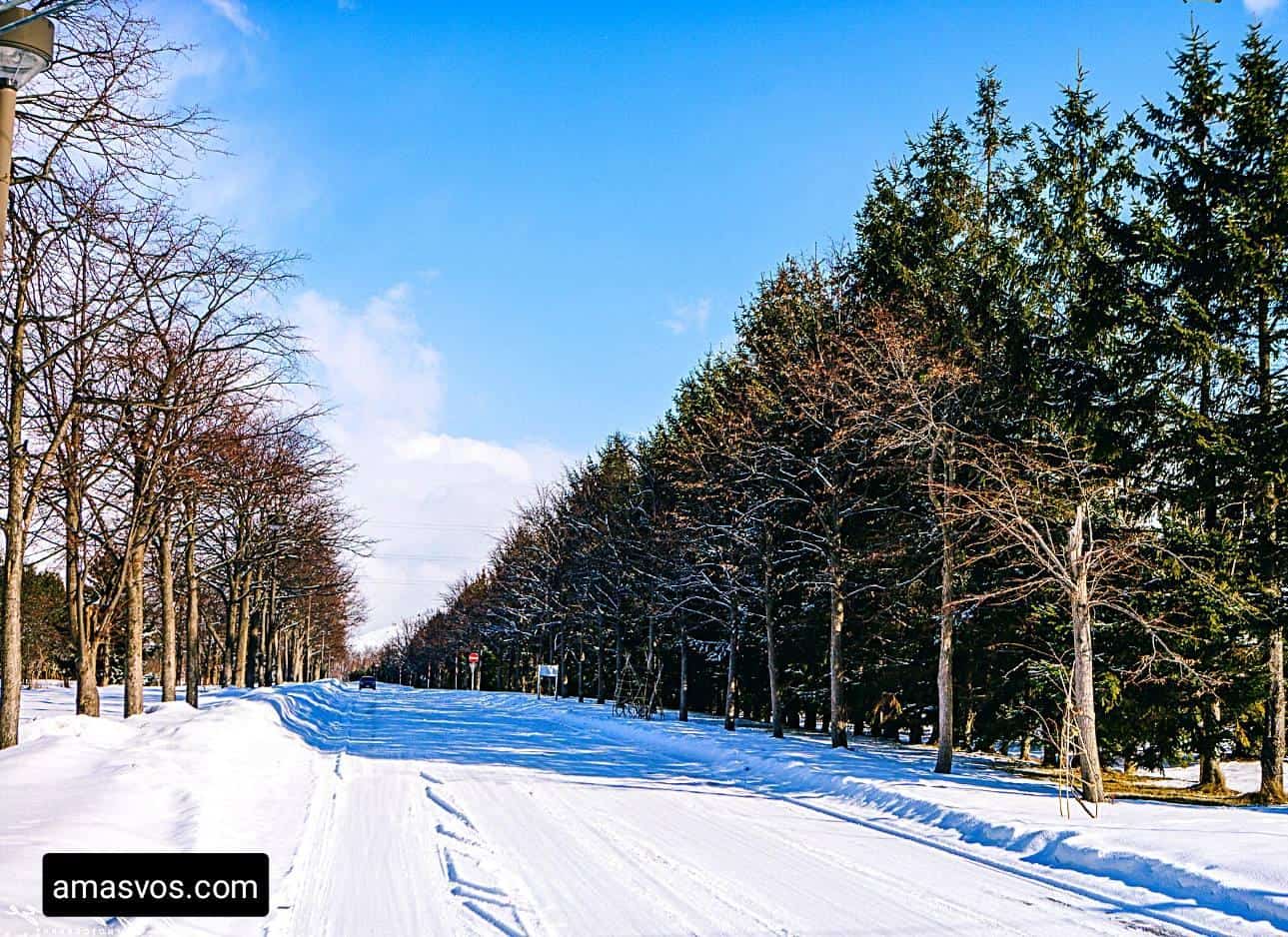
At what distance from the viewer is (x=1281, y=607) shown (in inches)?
663

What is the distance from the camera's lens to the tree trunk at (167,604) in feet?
75.7

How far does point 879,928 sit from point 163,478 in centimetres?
1762

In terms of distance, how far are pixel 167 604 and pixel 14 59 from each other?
66.4ft

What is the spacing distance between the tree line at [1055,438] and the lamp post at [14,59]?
1335 cm

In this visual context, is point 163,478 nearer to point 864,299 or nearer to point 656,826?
point 656,826

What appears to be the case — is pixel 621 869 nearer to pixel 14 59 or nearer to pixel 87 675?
pixel 14 59

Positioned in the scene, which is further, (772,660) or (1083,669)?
(772,660)

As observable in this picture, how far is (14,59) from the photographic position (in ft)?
19.6

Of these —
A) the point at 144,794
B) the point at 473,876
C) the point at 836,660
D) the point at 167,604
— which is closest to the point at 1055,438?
the point at 836,660

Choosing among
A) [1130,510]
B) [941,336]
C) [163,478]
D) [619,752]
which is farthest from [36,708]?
[1130,510]

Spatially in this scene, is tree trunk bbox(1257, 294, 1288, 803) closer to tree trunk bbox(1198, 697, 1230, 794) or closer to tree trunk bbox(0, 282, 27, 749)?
tree trunk bbox(1198, 697, 1230, 794)

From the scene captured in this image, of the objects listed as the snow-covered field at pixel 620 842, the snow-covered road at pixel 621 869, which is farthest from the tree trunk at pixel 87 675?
the snow-covered road at pixel 621 869

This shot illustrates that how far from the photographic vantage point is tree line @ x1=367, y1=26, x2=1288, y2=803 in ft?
57.4

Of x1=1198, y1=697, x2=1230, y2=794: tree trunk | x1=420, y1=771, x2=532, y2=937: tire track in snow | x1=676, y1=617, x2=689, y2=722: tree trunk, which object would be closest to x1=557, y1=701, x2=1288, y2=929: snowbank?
x1=1198, y1=697, x2=1230, y2=794: tree trunk
